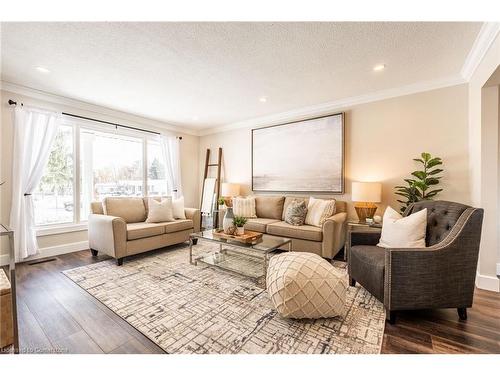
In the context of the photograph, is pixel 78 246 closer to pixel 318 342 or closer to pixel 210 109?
pixel 210 109

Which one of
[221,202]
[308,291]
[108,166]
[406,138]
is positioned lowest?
[308,291]

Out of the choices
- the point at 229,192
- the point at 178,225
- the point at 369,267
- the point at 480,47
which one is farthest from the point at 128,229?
the point at 480,47

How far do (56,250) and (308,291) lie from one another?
149 inches

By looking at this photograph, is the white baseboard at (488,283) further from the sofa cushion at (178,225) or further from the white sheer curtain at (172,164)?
the white sheer curtain at (172,164)

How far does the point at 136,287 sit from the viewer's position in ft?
7.36

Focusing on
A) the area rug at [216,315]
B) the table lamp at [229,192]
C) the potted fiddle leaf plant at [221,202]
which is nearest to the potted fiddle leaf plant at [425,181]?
the area rug at [216,315]

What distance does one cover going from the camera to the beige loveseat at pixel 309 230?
2883 mm

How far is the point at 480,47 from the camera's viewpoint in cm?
206

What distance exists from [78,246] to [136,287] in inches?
81.9

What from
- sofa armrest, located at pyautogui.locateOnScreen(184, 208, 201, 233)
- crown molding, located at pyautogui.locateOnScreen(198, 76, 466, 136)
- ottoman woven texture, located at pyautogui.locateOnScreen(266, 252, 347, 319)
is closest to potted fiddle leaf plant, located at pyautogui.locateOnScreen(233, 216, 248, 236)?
ottoman woven texture, located at pyautogui.locateOnScreen(266, 252, 347, 319)

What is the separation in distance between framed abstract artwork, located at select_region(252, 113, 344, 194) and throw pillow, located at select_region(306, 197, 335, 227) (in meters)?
0.39

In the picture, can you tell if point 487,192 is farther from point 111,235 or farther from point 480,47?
point 111,235

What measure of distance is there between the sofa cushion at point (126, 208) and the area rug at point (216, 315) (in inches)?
35.5
